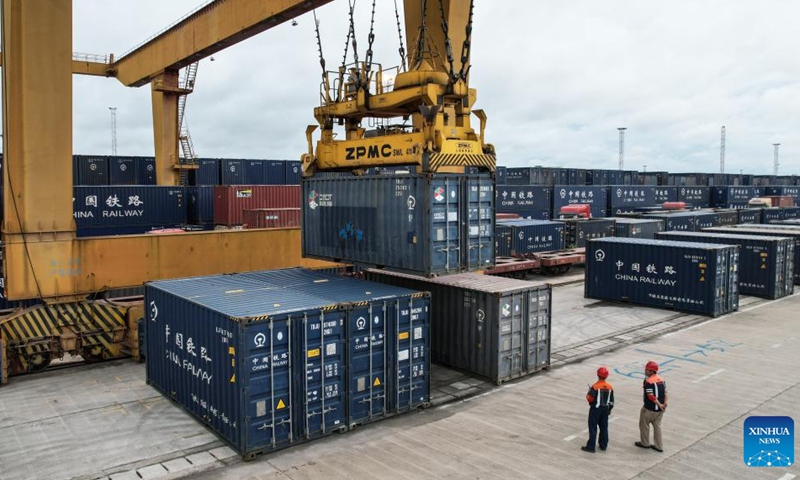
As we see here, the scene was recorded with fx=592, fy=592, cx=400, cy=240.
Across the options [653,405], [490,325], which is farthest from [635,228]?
[653,405]

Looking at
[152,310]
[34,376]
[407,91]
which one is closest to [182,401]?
[152,310]

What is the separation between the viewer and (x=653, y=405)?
461 inches

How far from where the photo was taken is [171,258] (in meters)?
20.5

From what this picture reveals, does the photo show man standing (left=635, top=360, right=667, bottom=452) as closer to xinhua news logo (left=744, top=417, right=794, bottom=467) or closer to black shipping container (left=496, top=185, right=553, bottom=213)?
xinhua news logo (left=744, top=417, right=794, bottom=467)

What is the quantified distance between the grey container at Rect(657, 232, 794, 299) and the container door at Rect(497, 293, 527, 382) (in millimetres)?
17675

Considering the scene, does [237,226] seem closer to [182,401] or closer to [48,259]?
[48,259]

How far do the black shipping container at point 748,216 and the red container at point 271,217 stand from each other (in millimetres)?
43748

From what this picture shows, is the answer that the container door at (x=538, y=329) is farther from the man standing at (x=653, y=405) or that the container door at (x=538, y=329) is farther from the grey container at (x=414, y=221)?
the man standing at (x=653, y=405)

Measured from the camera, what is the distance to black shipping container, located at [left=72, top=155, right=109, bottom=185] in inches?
1533

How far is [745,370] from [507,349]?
24.7ft

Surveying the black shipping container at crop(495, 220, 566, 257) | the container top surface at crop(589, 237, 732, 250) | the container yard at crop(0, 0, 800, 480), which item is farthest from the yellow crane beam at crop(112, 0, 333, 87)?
the black shipping container at crop(495, 220, 566, 257)

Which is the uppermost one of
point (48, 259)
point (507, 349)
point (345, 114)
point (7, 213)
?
point (345, 114)

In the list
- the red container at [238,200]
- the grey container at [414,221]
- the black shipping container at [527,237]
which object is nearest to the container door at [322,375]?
the grey container at [414,221]

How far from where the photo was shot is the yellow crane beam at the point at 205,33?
24.8m
